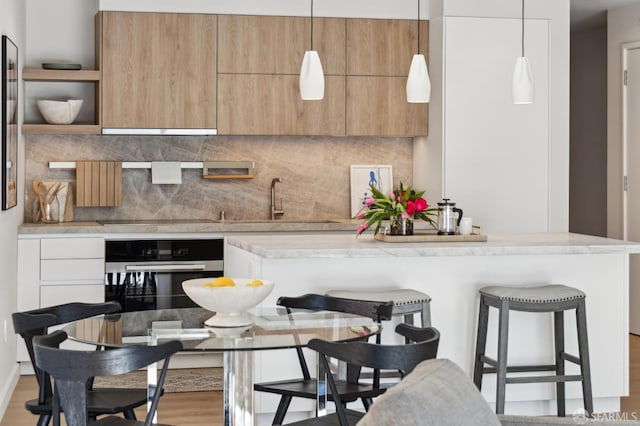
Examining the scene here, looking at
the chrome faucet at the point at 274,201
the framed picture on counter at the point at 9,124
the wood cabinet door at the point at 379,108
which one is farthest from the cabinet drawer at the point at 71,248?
the wood cabinet door at the point at 379,108

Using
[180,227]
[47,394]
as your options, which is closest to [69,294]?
[180,227]

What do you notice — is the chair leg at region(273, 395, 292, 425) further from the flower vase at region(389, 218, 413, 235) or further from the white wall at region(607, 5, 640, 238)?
the white wall at region(607, 5, 640, 238)

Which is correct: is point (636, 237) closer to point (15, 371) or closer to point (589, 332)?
point (589, 332)

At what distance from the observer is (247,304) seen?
3316 mm

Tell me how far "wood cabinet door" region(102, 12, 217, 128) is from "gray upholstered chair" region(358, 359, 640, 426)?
4477 millimetres

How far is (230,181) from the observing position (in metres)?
6.93

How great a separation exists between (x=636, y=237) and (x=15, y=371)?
4588 mm

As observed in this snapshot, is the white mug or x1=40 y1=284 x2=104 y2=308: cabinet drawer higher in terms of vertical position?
the white mug

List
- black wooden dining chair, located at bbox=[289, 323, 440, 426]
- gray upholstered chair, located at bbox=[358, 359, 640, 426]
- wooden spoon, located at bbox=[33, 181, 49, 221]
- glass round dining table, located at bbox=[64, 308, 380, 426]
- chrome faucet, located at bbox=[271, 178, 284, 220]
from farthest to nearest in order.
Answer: chrome faucet, located at bbox=[271, 178, 284, 220]
wooden spoon, located at bbox=[33, 181, 49, 221]
glass round dining table, located at bbox=[64, 308, 380, 426]
black wooden dining chair, located at bbox=[289, 323, 440, 426]
gray upholstered chair, located at bbox=[358, 359, 640, 426]

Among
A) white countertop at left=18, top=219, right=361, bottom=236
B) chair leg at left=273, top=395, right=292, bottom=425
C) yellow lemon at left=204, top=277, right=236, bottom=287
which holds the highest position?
white countertop at left=18, top=219, right=361, bottom=236

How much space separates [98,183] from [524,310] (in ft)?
10.9

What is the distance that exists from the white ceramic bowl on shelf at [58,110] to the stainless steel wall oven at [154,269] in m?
0.96

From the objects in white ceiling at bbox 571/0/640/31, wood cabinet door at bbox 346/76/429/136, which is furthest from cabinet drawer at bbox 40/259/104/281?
white ceiling at bbox 571/0/640/31

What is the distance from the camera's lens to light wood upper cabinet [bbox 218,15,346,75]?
648 cm
